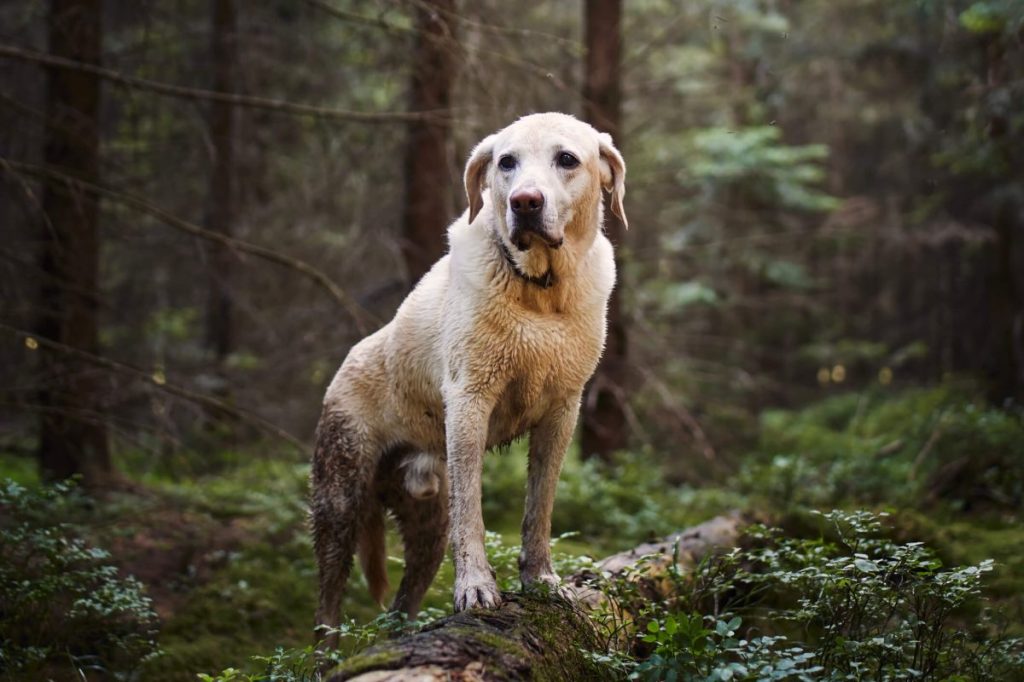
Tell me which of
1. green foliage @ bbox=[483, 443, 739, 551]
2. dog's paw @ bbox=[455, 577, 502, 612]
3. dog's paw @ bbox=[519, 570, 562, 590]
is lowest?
green foliage @ bbox=[483, 443, 739, 551]

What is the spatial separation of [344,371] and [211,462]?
27.2 feet

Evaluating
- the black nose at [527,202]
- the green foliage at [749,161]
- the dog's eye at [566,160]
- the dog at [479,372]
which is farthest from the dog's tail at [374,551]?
the green foliage at [749,161]

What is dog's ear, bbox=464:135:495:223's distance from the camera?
4.96 meters

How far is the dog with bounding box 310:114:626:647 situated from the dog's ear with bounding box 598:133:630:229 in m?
0.01

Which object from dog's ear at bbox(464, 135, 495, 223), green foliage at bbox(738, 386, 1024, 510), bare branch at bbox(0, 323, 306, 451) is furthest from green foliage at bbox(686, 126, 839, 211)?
dog's ear at bbox(464, 135, 495, 223)

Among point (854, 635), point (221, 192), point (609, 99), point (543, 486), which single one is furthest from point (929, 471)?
point (221, 192)

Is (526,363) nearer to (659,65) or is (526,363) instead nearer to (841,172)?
(659,65)

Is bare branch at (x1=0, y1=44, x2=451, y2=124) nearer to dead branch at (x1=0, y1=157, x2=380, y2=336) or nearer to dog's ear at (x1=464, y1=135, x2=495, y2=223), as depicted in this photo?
dead branch at (x1=0, y1=157, x2=380, y2=336)

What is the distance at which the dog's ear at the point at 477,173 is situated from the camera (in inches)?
195

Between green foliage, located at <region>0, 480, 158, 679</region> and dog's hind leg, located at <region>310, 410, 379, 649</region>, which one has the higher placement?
dog's hind leg, located at <region>310, 410, 379, 649</region>

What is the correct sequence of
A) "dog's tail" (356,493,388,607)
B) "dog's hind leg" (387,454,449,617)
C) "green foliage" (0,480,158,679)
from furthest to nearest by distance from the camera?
"dog's tail" (356,493,388,607), "dog's hind leg" (387,454,449,617), "green foliage" (0,480,158,679)

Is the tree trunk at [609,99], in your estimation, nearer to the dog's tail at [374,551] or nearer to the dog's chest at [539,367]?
the dog's tail at [374,551]

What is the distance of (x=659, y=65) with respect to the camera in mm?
19672

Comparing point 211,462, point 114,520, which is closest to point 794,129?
point 211,462
